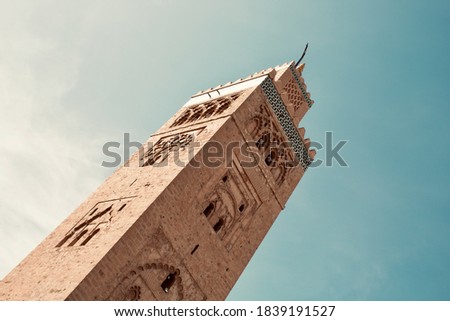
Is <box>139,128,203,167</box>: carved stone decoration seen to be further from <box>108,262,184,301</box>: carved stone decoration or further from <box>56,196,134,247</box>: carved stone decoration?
<box>108,262,184,301</box>: carved stone decoration

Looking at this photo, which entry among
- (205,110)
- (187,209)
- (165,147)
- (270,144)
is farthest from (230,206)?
(205,110)

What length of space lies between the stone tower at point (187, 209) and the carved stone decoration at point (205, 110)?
48 mm

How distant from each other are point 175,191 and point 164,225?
0.77 meters

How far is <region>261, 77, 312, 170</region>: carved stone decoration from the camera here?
44.9ft

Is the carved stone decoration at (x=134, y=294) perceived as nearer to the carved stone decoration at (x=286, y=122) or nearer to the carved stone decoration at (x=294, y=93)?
the carved stone decoration at (x=286, y=122)

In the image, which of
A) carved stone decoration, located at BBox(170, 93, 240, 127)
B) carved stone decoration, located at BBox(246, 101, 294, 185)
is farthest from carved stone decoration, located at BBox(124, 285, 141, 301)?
carved stone decoration, located at BBox(170, 93, 240, 127)

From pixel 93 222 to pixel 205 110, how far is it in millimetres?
4763

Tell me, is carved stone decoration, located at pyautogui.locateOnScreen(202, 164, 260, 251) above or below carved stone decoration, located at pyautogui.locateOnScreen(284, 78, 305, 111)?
below

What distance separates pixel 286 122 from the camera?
14109mm

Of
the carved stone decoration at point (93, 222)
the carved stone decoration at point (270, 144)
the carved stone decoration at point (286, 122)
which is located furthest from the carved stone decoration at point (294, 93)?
the carved stone decoration at point (93, 222)

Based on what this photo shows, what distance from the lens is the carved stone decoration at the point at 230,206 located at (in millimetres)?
11383

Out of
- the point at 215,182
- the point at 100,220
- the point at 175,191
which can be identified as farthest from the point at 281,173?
the point at 100,220

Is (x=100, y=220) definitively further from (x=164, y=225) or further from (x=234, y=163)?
(x=234, y=163)

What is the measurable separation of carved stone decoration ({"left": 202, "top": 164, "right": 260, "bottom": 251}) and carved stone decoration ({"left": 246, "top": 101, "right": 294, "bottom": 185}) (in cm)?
121
